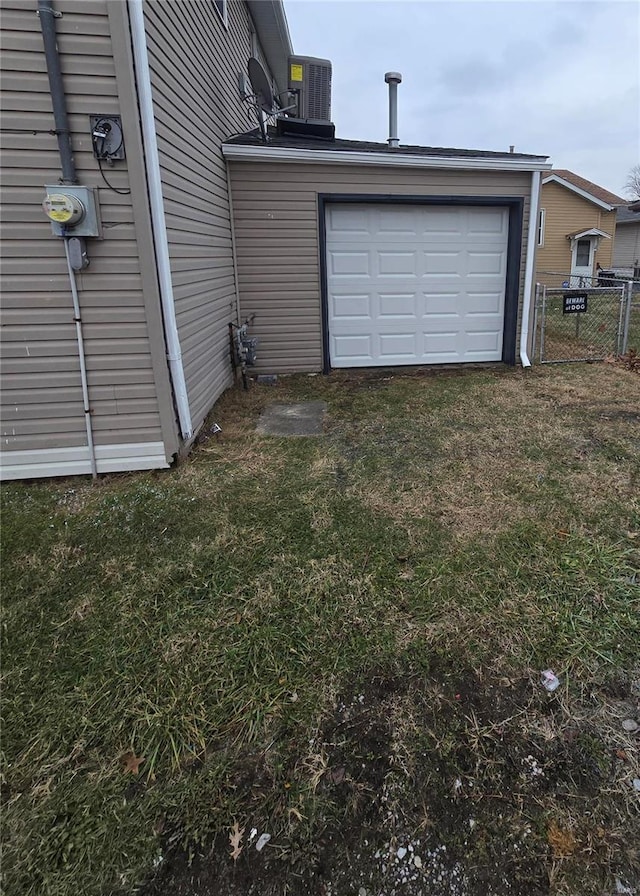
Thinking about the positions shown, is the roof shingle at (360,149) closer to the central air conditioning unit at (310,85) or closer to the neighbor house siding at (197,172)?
the neighbor house siding at (197,172)

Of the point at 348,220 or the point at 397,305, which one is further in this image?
the point at 397,305

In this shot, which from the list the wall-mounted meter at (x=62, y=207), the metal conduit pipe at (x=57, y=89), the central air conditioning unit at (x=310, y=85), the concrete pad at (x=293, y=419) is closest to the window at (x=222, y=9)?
the central air conditioning unit at (x=310, y=85)

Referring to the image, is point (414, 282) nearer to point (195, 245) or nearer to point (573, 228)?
point (195, 245)

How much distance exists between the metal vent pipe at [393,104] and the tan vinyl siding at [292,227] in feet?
1.85

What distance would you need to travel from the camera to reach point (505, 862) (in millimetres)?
1324

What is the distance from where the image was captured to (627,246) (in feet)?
94.3

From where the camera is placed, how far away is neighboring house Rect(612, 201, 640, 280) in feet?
89.4

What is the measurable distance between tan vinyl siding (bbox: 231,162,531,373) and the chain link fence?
99cm

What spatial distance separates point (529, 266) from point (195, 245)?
4636mm

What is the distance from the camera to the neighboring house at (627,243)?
89.4ft

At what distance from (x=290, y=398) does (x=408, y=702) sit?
419 cm

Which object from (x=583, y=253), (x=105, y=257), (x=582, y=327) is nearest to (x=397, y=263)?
(x=105, y=257)

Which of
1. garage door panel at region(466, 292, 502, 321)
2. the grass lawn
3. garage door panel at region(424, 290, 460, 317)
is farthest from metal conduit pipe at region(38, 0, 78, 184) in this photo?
garage door panel at region(466, 292, 502, 321)

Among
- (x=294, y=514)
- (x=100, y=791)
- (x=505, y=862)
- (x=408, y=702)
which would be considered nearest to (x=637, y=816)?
(x=505, y=862)
